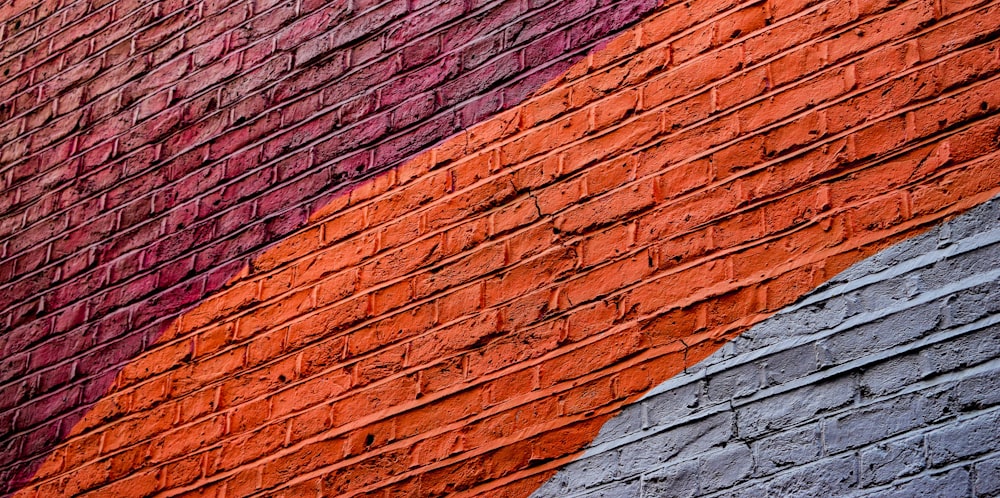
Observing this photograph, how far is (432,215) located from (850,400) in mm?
1143

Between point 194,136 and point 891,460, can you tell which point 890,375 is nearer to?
point 891,460

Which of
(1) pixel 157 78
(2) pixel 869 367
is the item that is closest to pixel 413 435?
(2) pixel 869 367

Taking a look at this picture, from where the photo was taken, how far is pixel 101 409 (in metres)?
3.34

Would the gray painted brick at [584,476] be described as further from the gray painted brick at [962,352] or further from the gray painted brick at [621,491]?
the gray painted brick at [962,352]

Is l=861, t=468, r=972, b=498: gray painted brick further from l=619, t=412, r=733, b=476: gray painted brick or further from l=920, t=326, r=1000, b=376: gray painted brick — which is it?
l=619, t=412, r=733, b=476: gray painted brick

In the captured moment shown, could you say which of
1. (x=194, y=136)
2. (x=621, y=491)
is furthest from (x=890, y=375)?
(x=194, y=136)

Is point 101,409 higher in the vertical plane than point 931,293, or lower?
higher

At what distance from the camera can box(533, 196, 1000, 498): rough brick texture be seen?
2240 millimetres

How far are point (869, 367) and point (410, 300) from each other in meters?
1.10

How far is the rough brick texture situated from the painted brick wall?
5cm

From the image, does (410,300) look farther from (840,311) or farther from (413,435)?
(840,311)

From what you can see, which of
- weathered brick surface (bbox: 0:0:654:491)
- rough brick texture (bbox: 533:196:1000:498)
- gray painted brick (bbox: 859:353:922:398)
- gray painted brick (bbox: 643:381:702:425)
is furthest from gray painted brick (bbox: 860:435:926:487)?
weathered brick surface (bbox: 0:0:654:491)

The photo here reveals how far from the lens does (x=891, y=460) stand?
2256 millimetres

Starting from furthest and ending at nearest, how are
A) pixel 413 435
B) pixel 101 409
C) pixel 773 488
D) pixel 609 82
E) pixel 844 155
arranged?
1. pixel 101 409
2. pixel 609 82
3. pixel 413 435
4. pixel 844 155
5. pixel 773 488
